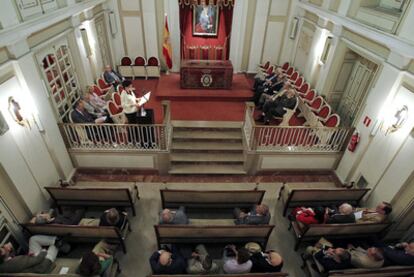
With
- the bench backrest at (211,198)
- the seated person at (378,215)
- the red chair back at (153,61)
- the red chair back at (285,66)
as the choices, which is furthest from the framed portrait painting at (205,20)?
the seated person at (378,215)

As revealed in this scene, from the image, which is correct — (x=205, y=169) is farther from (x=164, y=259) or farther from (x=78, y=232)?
(x=78, y=232)

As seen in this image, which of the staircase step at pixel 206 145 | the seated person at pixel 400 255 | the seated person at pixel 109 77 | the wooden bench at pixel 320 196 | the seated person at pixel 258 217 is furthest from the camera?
the seated person at pixel 109 77

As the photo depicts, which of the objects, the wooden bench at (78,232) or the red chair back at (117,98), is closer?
the wooden bench at (78,232)

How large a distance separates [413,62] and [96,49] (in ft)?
25.4

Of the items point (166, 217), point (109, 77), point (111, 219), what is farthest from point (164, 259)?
point (109, 77)

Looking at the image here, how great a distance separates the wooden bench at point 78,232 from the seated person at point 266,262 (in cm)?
218

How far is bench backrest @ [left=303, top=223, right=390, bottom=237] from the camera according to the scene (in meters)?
4.21

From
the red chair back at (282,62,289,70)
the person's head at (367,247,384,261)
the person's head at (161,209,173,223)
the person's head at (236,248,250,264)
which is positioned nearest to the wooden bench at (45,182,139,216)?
the person's head at (161,209,173,223)

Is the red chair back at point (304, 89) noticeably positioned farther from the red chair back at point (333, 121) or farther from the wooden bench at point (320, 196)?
the wooden bench at point (320, 196)

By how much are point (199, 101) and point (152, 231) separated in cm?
450

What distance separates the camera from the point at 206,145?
635 cm

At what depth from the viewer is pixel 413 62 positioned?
4.20 metres

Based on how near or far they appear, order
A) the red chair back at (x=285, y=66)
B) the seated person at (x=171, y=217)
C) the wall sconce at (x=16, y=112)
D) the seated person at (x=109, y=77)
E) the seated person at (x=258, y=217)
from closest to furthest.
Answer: the wall sconce at (x=16, y=112), the seated person at (x=171, y=217), the seated person at (x=258, y=217), the seated person at (x=109, y=77), the red chair back at (x=285, y=66)

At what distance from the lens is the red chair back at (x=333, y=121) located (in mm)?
5920
